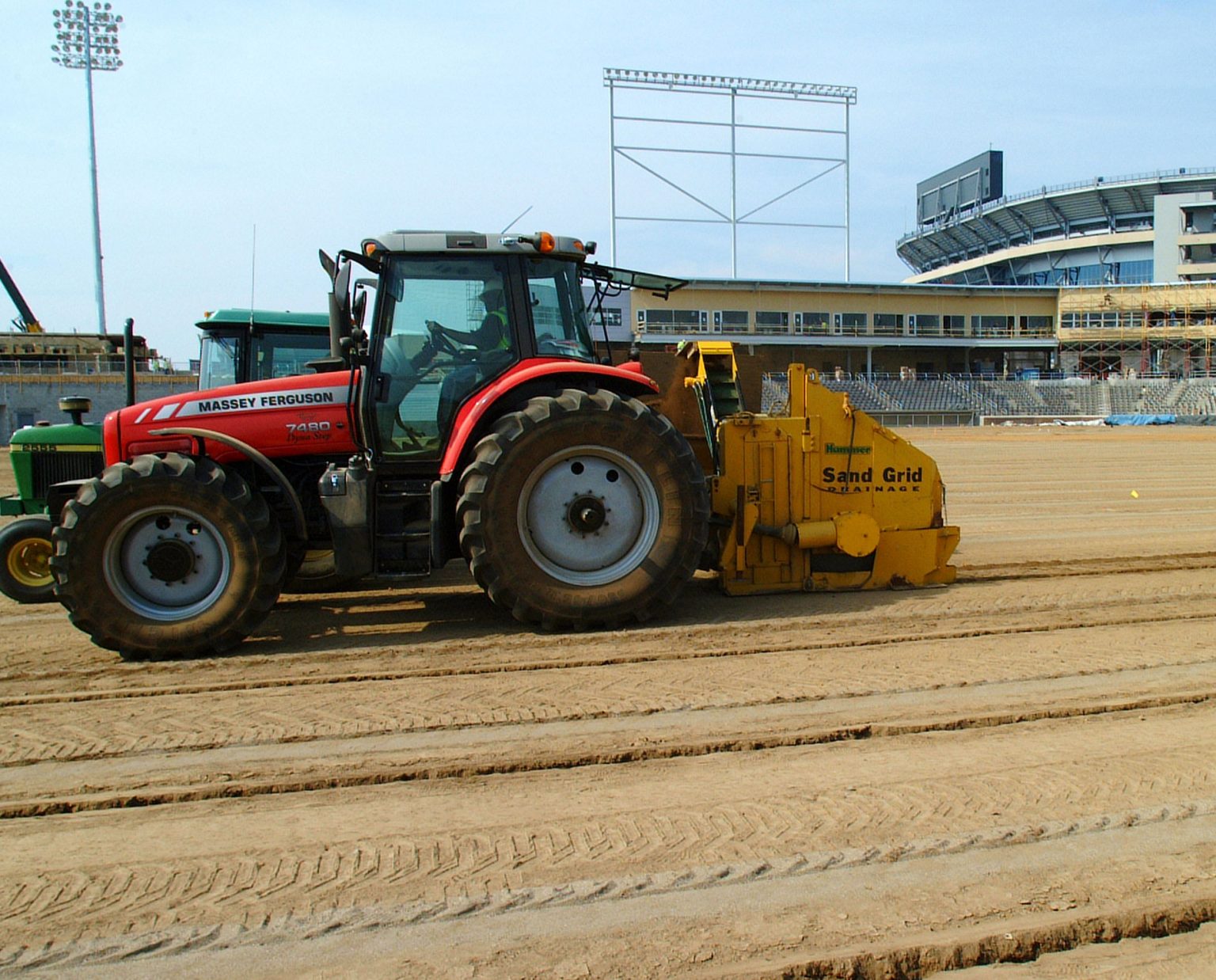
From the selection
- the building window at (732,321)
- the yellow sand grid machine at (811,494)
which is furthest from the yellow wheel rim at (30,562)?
the building window at (732,321)

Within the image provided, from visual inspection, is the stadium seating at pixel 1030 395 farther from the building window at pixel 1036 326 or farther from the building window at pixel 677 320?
the building window at pixel 677 320

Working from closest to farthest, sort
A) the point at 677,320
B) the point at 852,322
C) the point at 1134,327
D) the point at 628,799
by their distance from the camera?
the point at 628,799
the point at 677,320
the point at 852,322
the point at 1134,327

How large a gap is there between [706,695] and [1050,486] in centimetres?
1177

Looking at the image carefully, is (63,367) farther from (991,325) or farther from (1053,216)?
(1053,216)

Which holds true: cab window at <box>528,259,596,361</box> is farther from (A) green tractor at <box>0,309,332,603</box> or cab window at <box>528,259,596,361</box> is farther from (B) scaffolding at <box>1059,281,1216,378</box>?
(B) scaffolding at <box>1059,281,1216,378</box>

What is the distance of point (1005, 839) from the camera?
124 inches

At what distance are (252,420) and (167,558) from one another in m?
0.95

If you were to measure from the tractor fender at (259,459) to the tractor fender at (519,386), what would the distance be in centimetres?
83

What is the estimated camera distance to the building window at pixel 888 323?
53062 mm

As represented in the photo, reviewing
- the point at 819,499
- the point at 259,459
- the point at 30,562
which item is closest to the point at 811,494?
the point at 819,499

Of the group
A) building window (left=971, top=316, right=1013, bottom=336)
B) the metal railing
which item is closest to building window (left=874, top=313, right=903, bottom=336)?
building window (left=971, top=316, right=1013, bottom=336)

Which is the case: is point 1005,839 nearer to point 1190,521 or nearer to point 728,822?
point 728,822

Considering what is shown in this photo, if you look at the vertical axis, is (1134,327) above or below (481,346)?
above

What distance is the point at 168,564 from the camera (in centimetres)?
539
